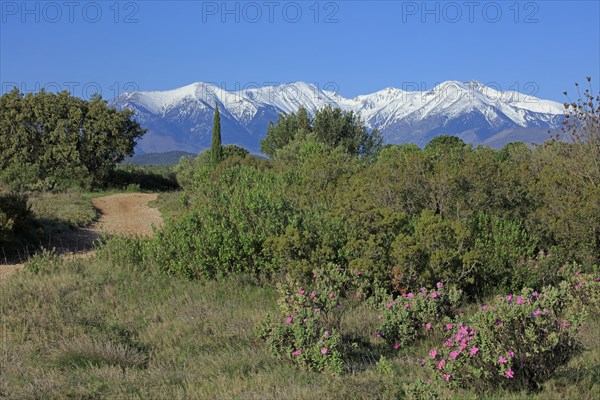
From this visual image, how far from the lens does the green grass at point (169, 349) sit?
4430 mm

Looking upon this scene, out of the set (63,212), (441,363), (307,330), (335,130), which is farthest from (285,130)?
(441,363)

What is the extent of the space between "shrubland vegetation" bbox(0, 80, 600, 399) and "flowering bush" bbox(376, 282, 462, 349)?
A: 0.06 feet

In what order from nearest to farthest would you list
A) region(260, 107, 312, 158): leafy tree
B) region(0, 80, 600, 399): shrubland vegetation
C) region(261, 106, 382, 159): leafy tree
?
region(0, 80, 600, 399): shrubland vegetation, region(261, 106, 382, 159): leafy tree, region(260, 107, 312, 158): leafy tree

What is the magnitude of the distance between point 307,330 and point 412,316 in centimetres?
148

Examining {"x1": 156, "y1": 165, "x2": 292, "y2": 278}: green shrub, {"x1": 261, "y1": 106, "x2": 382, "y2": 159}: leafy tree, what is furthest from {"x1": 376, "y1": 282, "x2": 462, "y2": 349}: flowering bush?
{"x1": 261, "y1": 106, "x2": 382, "y2": 159}: leafy tree

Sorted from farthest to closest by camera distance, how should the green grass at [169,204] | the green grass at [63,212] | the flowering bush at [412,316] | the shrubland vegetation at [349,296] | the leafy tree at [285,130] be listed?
1. the leafy tree at [285,130]
2. the green grass at [169,204]
3. the green grass at [63,212]
4. the flowering bush at [412,316]
5. the shrubland vegetation at [349,296]

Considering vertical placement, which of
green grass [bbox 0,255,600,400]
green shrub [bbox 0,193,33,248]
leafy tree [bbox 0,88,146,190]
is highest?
leafy tree [bbox 0,88,146,190]

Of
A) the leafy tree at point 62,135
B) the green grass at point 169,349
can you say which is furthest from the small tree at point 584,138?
the leafy tree at point 62,135

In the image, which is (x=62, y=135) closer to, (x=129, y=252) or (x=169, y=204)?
(x=169, y=204)

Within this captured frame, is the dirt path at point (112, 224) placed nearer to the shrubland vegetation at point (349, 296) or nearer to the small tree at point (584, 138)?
the shrubland vegetation at point (349, 296)

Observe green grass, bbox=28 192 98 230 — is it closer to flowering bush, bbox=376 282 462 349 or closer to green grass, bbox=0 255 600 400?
green grass, bbox=0 255 600 400

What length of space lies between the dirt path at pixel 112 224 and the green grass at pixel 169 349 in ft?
10.1

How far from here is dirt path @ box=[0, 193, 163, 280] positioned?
1327cm

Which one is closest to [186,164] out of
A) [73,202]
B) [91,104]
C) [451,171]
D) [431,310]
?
[91,104]
